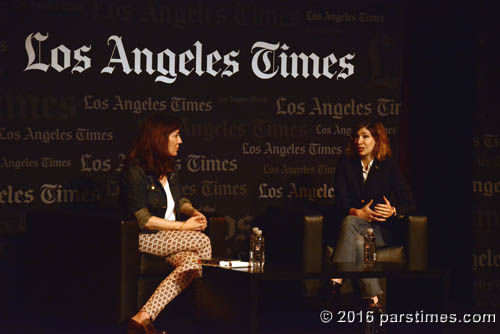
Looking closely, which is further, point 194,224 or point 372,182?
point 372,182

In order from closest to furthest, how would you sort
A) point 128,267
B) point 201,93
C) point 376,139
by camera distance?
point 128,267 → point 376,139 → point 201,93

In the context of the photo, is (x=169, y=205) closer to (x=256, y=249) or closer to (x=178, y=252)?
(x=178, y=252)

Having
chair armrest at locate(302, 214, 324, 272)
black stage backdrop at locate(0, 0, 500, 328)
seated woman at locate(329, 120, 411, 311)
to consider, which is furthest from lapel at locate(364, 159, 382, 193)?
black stage backdrop at locate(0, 0, 500, 328)

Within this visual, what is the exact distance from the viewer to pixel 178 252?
5969 mm

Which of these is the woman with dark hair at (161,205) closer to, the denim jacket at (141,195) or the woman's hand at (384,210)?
the denim jacket at (141,195)

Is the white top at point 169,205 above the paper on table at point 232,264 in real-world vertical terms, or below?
above

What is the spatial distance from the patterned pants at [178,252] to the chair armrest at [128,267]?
18 cm

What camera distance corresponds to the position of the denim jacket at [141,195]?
594 centimetres

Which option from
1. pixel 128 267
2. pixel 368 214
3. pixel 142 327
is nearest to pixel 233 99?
pixel 368 214

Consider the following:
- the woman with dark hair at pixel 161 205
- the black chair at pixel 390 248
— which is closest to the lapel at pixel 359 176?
the black chair at pixel 390 248

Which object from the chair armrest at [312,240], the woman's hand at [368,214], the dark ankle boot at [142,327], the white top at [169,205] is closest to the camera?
the dark ankle boot at [142,327]

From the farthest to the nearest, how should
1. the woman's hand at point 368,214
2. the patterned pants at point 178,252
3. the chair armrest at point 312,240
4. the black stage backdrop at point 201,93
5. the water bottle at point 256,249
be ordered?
1. the black stage backdrop at point 201,93
2. the woman's hand at point 368,214
3. the chair armrest at point 312,240
4. the patterned pants at point 178,252
5. the water bottle at point 256,249

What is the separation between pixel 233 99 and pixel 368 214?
4.97ft

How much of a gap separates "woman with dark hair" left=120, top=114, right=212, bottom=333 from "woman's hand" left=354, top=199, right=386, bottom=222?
41.9 inches
